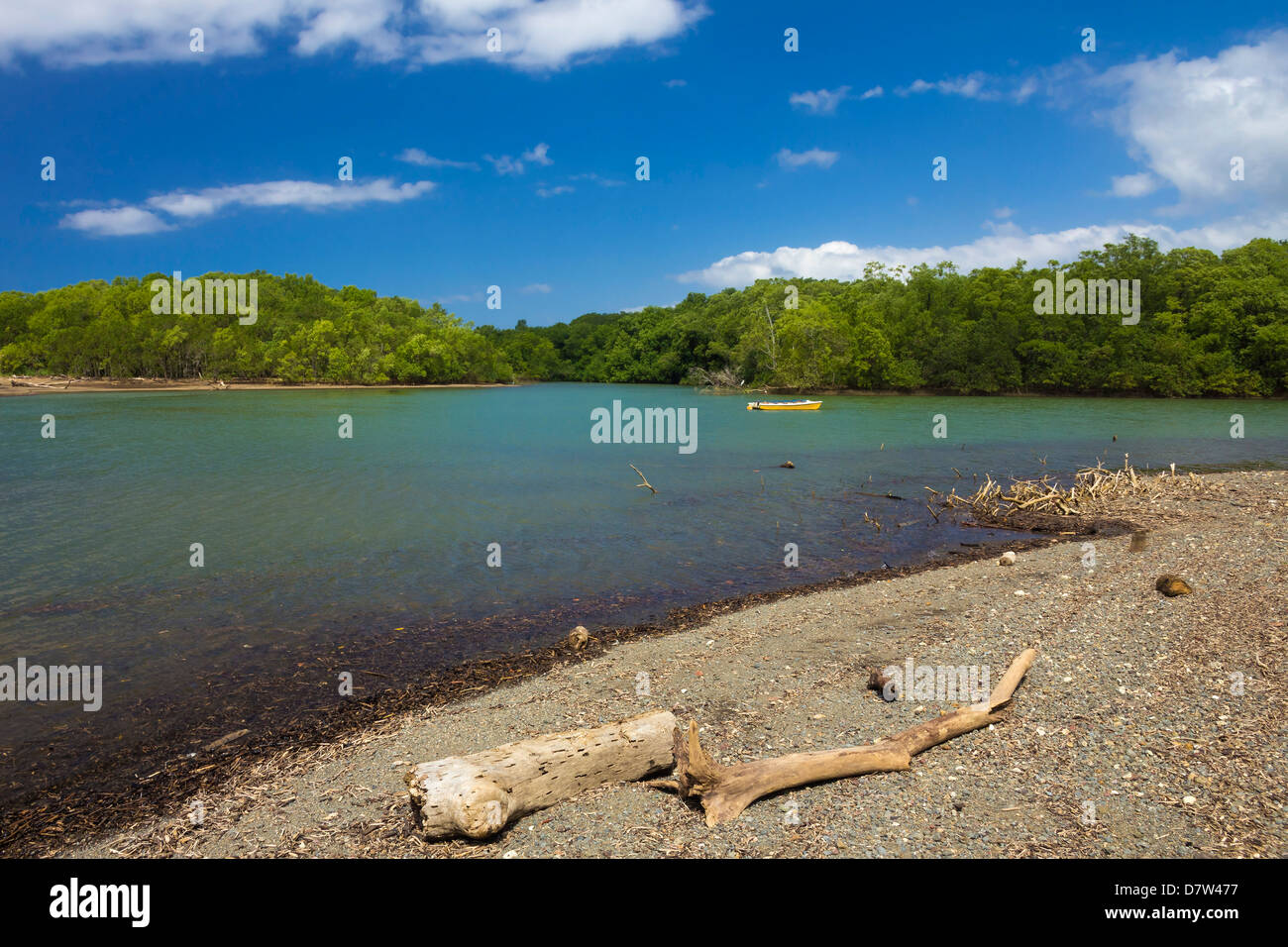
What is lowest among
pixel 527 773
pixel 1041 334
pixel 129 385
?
pixel 527 773

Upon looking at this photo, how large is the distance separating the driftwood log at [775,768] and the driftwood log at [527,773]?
0.26 m

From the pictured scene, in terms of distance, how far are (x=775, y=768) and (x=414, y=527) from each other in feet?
51.8

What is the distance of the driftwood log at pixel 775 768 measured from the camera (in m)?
5.31

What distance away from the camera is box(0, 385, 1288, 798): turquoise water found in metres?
11.6

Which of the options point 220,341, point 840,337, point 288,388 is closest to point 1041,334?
point 840,337

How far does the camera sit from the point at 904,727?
6660 mm

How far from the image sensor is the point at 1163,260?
9231 cm

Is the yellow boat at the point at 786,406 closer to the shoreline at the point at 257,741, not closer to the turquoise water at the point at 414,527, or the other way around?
the turquoise water at the point at 414,527

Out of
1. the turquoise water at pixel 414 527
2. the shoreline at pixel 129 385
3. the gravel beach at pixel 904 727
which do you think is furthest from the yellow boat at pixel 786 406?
the shoreline at pixel 129 385

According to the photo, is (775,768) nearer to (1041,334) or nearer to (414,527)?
(414,527)

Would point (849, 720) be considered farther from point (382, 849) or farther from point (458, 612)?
point (458, 612)

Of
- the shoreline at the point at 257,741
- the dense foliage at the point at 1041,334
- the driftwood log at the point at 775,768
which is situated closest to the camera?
the driftwood log at the point at 775,768

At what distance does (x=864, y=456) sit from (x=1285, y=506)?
58.3ft
